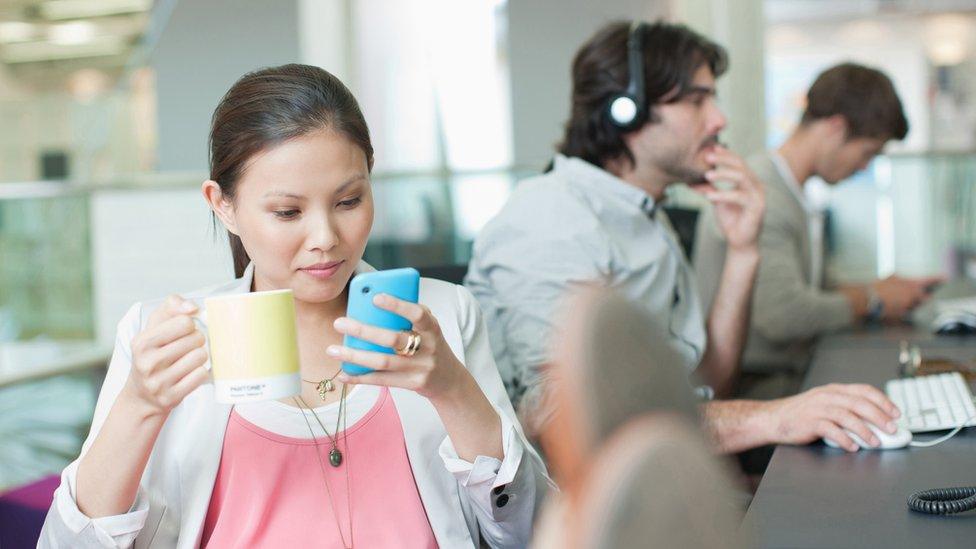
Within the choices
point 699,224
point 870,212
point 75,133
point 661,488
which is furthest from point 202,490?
point 870,212

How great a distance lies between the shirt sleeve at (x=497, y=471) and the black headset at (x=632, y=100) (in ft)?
2.87

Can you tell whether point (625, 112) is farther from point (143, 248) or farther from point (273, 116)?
point (143, 248)

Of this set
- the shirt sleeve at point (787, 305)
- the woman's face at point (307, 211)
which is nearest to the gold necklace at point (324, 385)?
the woman's face at point (307, 211)

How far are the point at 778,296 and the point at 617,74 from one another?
3.10 feet

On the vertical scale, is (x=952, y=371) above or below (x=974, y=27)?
below

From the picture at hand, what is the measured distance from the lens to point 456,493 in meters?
1.43

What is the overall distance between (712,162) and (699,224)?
0.88m

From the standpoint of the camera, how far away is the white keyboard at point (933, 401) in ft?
5.11

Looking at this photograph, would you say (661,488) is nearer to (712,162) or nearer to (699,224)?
(712,162)

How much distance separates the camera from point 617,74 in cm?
233

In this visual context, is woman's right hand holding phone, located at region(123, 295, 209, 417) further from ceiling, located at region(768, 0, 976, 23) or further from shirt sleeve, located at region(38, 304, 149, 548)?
ceiling, located at region(768, 0, 976, 23)

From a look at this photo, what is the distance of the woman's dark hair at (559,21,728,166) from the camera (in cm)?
231

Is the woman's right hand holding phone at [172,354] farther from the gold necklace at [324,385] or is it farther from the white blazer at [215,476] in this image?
the gold necklace at [324,385]

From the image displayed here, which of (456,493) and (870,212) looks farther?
(870,212)
